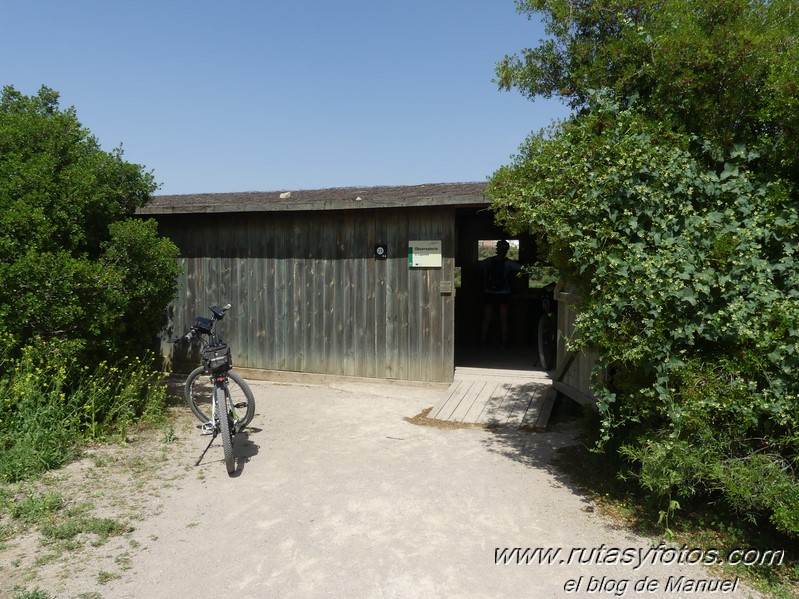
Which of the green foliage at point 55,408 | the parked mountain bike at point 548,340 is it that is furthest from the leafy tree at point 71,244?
the parked mountain bike at point 548,340

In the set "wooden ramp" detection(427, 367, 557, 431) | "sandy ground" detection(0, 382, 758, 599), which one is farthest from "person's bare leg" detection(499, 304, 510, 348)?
"sandy ground" detection(0, 382, 758, 599)

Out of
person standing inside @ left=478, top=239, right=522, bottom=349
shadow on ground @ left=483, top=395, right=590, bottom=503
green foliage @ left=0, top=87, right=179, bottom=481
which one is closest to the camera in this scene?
shadow on ground @ left=483, top=395, right=590, bottom=503

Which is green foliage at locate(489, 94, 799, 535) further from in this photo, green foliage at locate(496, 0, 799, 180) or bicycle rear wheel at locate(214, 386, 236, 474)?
bicycle rear wheel at locate(214, 386, 236, 474)

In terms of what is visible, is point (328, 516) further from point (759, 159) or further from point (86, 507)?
point (759, 159)

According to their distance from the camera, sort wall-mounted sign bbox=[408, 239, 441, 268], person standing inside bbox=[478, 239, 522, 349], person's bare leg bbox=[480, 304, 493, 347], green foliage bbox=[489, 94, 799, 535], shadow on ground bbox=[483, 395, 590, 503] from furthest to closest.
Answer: person's bare leg bbox=[480, 304, 493, 347] < person standing inside bbox=[478, 239, 522, 349] < wall-mounted sign bbox=[408, 239, 441, 268] < shadow on ground bbox=[483, 395, 590, 503] < green foliage bbox=[489, 94, 799, 535]

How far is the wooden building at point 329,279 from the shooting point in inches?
325

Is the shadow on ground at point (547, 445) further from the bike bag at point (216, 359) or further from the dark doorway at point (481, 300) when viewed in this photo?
the dark doorway at point (481, 300)

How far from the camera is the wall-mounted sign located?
820 cm

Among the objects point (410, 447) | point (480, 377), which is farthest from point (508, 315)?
point (410, 447)

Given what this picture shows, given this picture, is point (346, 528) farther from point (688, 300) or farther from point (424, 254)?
point (424, 254)

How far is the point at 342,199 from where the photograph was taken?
27.4ft

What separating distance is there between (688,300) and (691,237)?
17.8 inches

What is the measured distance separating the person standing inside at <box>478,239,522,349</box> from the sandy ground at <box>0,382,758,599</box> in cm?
479

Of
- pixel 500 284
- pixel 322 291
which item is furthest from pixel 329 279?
pixel 500 284
